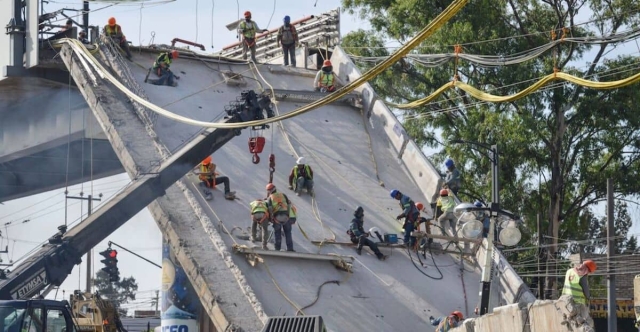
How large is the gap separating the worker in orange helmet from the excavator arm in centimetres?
673

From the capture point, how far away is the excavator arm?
25.5 meters

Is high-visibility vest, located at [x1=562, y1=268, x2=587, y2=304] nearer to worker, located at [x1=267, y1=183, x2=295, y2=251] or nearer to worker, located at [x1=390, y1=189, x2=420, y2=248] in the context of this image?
worker, located at [x1=267, y1=183, x2=295, y2=251]

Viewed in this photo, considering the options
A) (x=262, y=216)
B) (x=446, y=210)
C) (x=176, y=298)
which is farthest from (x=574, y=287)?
(x=176, y=298)

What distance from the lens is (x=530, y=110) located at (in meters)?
40.0

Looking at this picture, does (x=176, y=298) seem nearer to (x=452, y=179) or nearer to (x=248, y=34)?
(x=452, y=179)

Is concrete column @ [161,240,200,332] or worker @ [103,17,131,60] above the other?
worker @ [103,17,131,60]

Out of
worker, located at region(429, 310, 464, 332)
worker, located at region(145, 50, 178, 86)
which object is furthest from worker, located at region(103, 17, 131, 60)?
worker, located at region(429, 310, 464, 332)

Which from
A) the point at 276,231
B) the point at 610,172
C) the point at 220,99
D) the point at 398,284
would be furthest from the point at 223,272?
the point at 610,172

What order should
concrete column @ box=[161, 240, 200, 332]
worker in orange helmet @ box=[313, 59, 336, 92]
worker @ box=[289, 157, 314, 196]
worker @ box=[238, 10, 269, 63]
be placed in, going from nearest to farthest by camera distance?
concrete column @ box=[161, 240, 200, 332], worker @ box=[289, 157, 314, 196], worker in orange helmet @ box=[313, 59, 336, 92], worker @ box=[238, 10, 269, 63]

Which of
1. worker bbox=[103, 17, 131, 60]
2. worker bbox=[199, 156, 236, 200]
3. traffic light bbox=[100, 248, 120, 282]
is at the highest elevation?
worker bbox=[103, 17, 131, 60]

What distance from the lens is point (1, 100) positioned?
39.9 meters

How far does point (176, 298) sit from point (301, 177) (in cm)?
442

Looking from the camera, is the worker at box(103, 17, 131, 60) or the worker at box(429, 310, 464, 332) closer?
the worker at box(429, 310, 464, 332)

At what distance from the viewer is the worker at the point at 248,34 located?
38.4m
